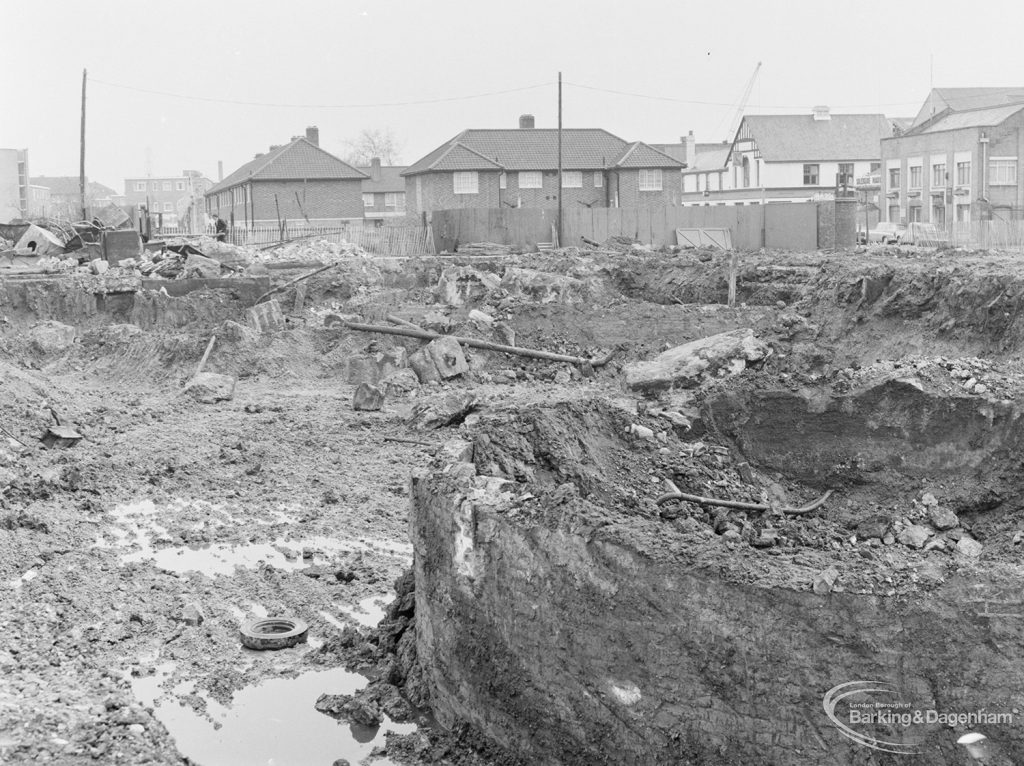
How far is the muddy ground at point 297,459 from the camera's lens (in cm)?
767

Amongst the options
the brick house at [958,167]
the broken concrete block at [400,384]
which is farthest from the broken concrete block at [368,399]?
the brick house at [958,167]

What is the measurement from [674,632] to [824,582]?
32.6 inches

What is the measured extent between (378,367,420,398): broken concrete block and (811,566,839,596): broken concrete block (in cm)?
1174

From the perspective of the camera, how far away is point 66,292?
78.3ft

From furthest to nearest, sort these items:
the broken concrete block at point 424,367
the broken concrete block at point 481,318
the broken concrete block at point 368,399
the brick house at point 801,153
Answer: the brick house at point 801,153 < the broken concrete block at point 481,318 < the broken concrete block at point 424,367 < the broken concrete block at point 368,399

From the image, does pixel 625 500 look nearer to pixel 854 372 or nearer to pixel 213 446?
pixel 854 372

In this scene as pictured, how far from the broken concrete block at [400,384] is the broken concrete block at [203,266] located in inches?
338

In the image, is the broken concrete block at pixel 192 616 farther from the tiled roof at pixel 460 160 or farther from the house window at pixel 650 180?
the house window at pixel 650 180

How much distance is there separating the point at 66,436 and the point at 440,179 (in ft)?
120

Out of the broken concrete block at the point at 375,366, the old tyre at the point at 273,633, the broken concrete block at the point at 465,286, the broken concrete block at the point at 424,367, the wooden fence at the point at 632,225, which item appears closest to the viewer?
the old tyre at the point at 273,633

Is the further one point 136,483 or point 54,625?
point 136,483

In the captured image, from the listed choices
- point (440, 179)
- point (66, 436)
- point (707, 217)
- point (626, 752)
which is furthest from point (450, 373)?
point (440, 179)

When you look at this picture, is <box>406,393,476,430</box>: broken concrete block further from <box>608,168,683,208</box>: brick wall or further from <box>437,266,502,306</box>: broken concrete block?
<box>608,168,683,208</box>: brick wall

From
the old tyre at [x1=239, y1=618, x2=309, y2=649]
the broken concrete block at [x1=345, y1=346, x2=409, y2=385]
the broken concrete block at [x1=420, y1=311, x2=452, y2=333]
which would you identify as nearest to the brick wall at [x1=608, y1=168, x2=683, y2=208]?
the broken concrete block at [x1=420, y1=311, x2=452, y2=333]
